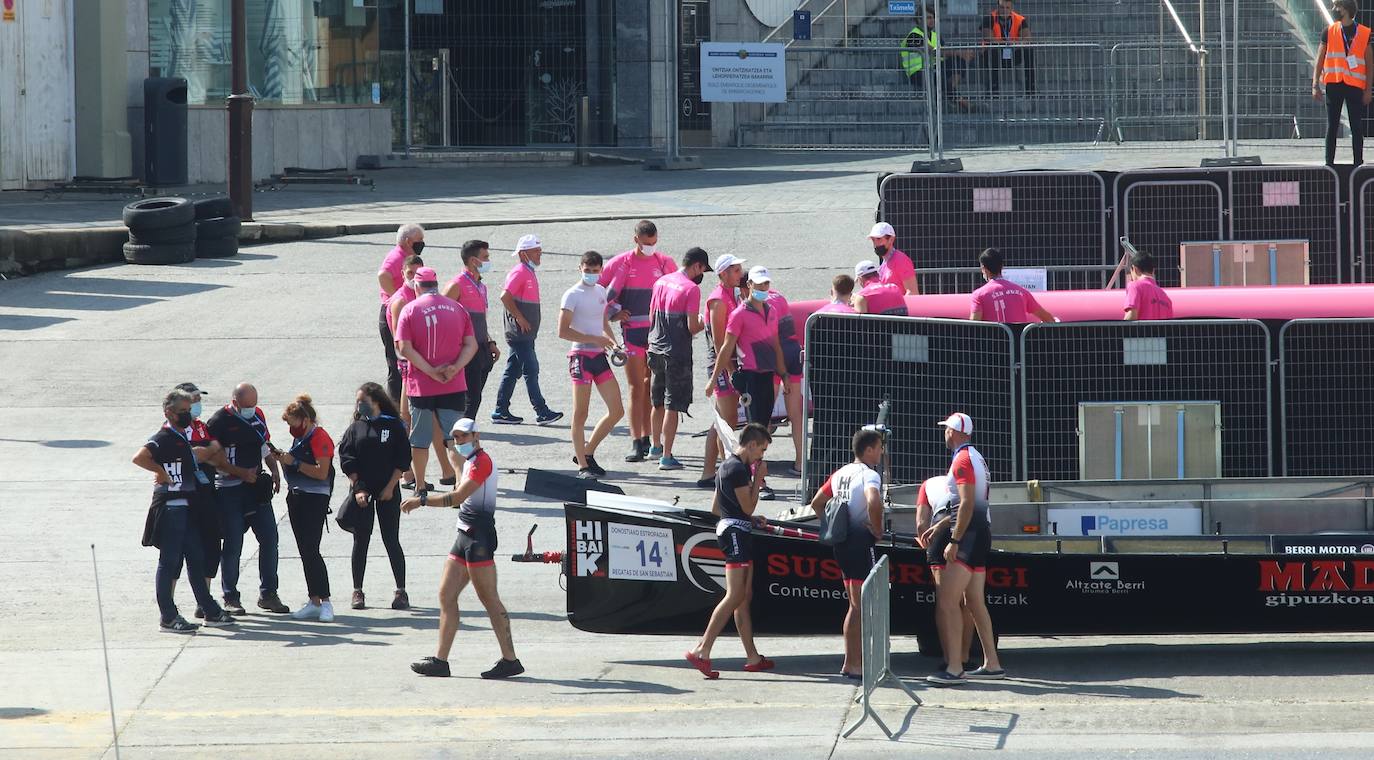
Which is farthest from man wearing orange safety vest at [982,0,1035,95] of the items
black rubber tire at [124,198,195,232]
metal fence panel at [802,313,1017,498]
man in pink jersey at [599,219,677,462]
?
metal fence panel at [802,313,1017,498]

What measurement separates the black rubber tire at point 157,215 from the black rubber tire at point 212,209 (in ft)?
1.21

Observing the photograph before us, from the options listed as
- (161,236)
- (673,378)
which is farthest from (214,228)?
(673,378)

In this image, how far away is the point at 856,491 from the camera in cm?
1015

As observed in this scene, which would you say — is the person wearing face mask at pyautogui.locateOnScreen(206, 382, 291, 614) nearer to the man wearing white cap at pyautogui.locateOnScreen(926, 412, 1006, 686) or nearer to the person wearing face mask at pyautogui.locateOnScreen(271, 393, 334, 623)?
the person wearing face mask at pyautogui.locateOnScreen(271, 393, 334, 623)

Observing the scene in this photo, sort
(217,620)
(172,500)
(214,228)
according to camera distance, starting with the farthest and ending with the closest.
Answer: (214,228) < (217,620) < (172,500)

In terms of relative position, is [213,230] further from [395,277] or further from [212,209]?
[395,277]

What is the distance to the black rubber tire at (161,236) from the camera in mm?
23047

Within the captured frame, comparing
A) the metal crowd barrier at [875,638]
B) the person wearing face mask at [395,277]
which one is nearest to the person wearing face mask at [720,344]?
the person wearing face mask at [395,277]

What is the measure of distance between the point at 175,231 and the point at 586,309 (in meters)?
9.91

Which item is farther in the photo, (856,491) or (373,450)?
(373,450)

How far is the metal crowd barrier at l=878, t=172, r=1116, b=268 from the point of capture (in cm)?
1692

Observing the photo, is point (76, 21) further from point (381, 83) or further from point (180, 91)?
point (381, 83)

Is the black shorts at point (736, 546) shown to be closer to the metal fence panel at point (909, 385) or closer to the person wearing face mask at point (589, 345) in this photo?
the metal fence panel at point (909, 385)

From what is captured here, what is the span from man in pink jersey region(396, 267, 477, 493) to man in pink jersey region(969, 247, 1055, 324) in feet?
12.3
